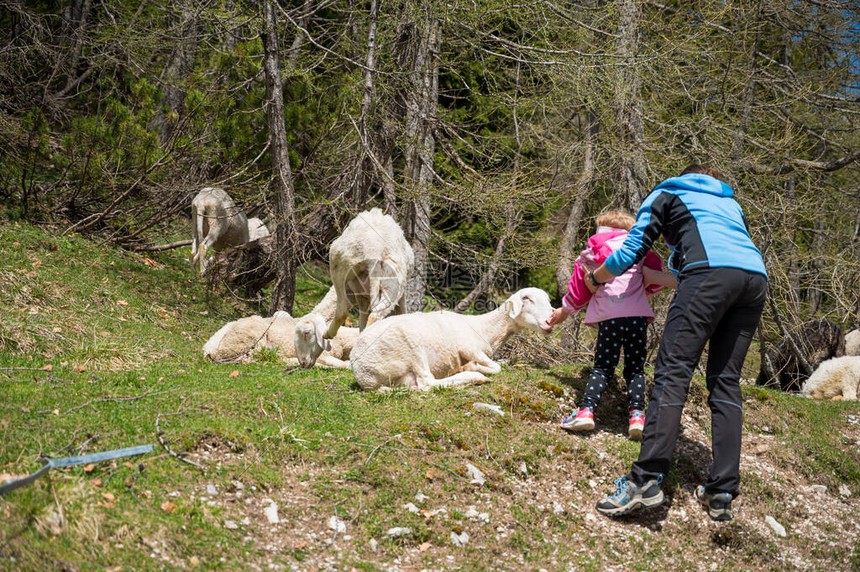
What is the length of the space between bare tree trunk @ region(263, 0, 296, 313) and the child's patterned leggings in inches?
231

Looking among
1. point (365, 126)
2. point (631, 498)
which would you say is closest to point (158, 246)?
point (365, 126)

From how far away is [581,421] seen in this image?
5570 millimetres

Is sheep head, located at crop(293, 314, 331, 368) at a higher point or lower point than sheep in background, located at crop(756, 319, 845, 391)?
higher

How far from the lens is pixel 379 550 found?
4.01 metres

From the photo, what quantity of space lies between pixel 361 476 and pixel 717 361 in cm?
272

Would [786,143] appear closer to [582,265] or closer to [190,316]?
[582,265]

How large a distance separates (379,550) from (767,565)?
108 inches

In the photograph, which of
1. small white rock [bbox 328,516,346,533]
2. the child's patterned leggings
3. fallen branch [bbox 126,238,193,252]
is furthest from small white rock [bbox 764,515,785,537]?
fallen branch [bbox 126,238,193,252]

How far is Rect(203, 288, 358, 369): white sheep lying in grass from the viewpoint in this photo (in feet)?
28.6

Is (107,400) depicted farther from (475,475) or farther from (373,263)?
(373,263)

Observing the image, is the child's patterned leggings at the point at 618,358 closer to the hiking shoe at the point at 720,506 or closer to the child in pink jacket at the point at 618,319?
the child in pink jacket at the point at 618,319

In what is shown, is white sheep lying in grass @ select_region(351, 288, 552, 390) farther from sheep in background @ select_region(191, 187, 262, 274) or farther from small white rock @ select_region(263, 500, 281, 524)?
sheep in background @ select_region(191, 187, 262, 274)

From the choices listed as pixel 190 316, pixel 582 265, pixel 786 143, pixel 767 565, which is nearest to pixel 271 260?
pixel 190 316

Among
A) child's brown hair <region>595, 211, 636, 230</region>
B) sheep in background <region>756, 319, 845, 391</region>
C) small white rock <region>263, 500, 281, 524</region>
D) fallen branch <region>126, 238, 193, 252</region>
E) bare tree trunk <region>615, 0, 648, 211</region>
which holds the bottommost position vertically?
sheep in background <region>756, 319, 845, 391</region>
